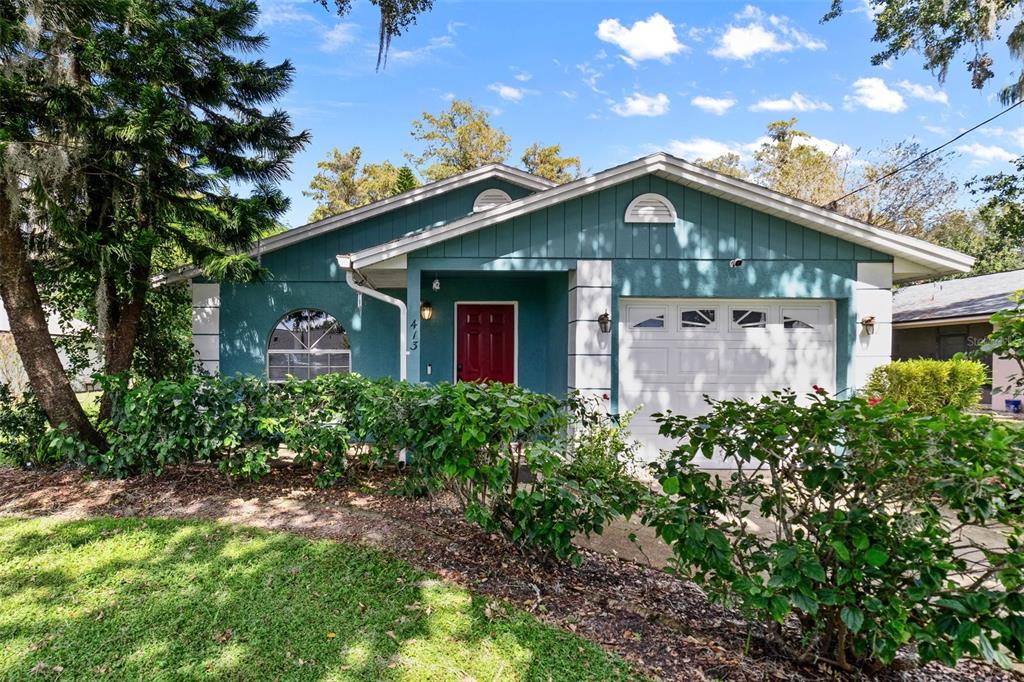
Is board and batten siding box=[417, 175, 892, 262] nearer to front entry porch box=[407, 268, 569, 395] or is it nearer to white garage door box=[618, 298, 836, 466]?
white garage door box=[618, 298, 836, 466]

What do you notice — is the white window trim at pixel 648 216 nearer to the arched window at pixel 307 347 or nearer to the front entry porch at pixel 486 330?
the front entry porch at pixel 486 330

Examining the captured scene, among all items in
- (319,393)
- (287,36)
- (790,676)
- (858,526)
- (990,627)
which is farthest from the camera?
(287,36)

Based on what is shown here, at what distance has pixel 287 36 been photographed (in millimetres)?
6539

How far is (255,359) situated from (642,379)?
18.8ft

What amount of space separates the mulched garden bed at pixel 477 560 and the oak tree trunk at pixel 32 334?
24.0 inches

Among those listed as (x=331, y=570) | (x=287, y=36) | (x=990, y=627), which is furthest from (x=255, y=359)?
(x=990, y=627)

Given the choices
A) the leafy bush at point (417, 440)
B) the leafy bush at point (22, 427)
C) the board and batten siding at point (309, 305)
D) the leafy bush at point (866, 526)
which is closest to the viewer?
the leafy bush at point (866, 526)

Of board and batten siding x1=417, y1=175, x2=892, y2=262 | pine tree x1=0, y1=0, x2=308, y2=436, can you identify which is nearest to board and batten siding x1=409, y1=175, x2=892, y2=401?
board and batten siding x1=417, y1=175, x2=892, y2=262

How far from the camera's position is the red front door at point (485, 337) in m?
7.84

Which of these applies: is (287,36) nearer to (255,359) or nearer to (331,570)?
(255,359)

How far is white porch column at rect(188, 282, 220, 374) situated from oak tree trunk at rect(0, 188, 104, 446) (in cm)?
190

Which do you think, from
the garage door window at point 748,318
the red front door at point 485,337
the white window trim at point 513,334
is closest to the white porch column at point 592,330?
the garage door window at point 748,318

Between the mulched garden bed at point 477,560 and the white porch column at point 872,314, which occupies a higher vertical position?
the white porch column at point 872,314

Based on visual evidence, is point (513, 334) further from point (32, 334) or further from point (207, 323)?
point (32, 334)
